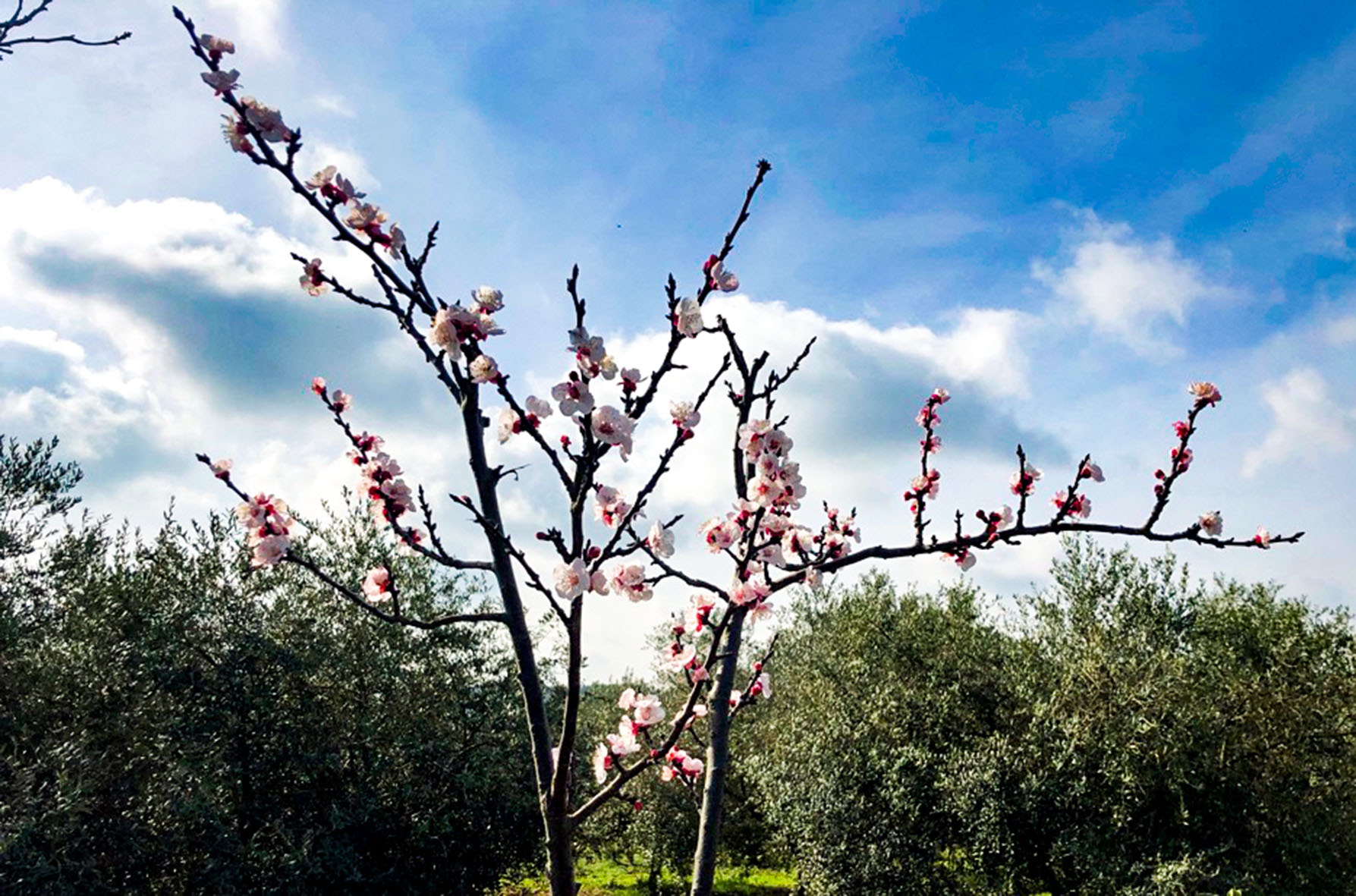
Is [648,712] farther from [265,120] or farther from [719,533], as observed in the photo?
[265,120]

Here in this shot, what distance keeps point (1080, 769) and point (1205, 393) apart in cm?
1269

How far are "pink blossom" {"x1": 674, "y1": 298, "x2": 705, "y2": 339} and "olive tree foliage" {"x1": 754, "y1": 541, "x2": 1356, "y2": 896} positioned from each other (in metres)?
14.5

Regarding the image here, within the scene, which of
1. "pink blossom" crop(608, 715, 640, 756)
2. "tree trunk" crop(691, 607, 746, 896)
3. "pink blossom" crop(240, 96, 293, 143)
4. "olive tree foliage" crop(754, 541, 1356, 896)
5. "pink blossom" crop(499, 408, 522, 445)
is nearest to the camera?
"pink blossom" crop(499, 408, 522, 445)

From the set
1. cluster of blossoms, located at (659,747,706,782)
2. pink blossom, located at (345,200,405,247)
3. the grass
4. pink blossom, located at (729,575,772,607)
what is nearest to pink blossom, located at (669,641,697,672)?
cluster of blossoms, located at (659,747,706,782)

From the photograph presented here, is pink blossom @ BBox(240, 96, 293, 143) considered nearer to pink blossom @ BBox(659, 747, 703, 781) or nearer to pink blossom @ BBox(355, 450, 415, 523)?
pink blossom @ BBox(355, 450, 415, 523)

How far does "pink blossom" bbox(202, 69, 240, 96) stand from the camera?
374 cm

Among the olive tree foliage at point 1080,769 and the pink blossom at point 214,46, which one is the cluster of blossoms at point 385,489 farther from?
the olive tree foliage at point 1080,769

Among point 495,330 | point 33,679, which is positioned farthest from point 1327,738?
point 33,679

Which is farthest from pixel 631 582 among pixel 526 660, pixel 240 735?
pixel 240 735

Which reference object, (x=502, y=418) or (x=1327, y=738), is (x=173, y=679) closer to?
(x=502, y=418)

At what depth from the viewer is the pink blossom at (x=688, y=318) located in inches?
139

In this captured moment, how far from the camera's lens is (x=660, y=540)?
169 inches

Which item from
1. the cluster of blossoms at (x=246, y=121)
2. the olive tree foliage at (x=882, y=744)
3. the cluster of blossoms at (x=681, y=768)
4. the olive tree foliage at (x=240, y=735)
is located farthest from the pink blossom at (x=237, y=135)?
the olive tree foliage at (x=882, y=744)

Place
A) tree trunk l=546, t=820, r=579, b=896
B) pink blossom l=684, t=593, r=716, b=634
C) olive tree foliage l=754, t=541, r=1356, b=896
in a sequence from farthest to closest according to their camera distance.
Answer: olive tree foliage l=754, t=541, r=1356, b=896
pink blossom l=684, t=593, r=716, b=634
tree trunk l=546, t=820, r=579, b=896
